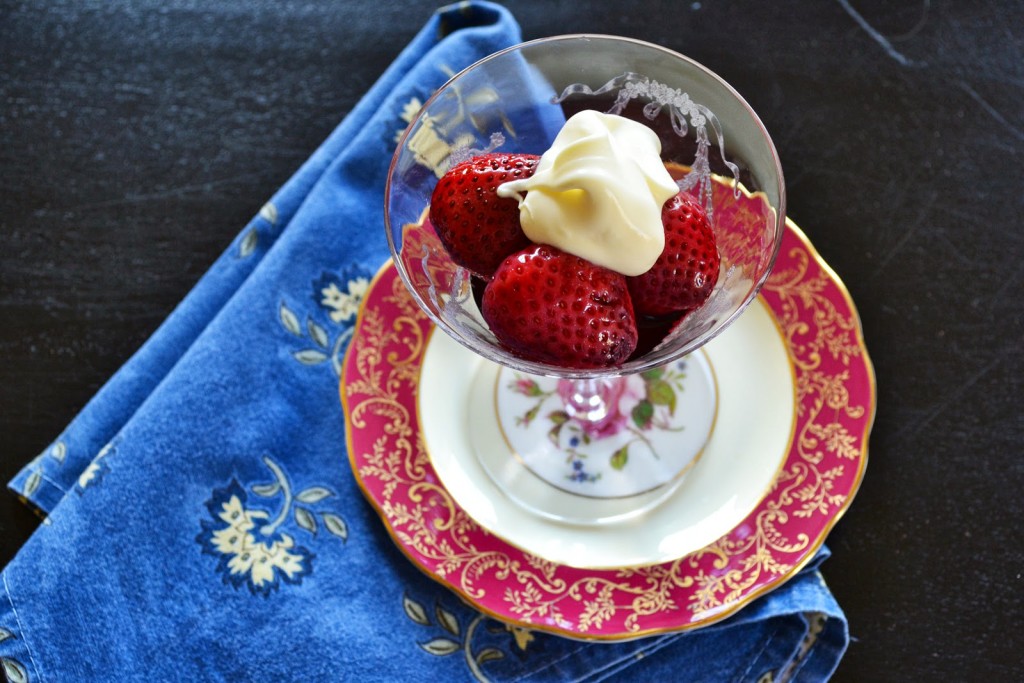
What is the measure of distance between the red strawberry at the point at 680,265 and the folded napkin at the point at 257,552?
1.26 feet

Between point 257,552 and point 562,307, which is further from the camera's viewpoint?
point 257,552

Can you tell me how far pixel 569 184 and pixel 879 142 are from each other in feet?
2.09

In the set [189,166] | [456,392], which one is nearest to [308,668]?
[456,392]

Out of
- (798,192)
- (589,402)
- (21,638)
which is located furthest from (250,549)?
(798,192)

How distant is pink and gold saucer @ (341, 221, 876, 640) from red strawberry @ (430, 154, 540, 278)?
0.91 feet

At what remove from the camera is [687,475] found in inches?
42.4

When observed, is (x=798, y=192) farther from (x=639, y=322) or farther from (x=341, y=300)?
(x=341, y=300)

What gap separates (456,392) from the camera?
1.12 m

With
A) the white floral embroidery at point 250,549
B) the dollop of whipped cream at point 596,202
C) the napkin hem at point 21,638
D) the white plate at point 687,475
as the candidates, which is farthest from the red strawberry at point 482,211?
the napkin hem at point 21,638

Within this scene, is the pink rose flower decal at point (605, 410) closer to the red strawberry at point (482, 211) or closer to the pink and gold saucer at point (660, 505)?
the pink and gold saucer at point (660, 505)

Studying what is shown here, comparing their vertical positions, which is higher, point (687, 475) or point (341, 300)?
point (341, 300)

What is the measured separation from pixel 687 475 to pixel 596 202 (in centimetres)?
42

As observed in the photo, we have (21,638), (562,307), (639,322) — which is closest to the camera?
(562,307)

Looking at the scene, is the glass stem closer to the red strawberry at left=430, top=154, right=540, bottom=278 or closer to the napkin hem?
the red strawberry at left=430, top=154, right=540, bottom=278
